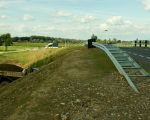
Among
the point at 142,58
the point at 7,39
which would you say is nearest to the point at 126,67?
the point at 142,58

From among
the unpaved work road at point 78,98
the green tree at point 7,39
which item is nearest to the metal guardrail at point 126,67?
the unpaved work road at point 78,98

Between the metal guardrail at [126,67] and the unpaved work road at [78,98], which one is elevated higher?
the metal guardrail at [126,67]

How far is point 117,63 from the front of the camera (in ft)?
59.5

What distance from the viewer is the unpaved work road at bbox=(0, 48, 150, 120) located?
43.3ft

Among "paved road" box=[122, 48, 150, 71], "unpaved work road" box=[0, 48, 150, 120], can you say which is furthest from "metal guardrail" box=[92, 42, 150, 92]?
"paved road" box=[122, 48, 150, 71]

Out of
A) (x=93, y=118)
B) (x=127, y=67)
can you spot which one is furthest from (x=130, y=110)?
(x=127, y=67)

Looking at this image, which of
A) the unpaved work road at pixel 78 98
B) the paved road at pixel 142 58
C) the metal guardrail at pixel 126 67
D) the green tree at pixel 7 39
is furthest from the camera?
the green tree at pixel 7 39

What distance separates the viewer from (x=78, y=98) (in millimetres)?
14438

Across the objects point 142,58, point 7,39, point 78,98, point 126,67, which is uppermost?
point 126,67

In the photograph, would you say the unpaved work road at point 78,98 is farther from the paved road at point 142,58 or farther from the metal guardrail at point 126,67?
the paved road at point 142,58

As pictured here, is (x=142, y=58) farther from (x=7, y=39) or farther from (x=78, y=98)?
(x=7, y=39)

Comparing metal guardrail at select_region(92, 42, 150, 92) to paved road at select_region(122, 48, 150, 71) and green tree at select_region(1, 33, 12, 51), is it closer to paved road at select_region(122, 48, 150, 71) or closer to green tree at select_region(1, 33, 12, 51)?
paved road at select_region(122, 48, 150, 71)

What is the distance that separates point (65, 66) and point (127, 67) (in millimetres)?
3233

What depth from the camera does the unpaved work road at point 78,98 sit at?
13203 millimetres
